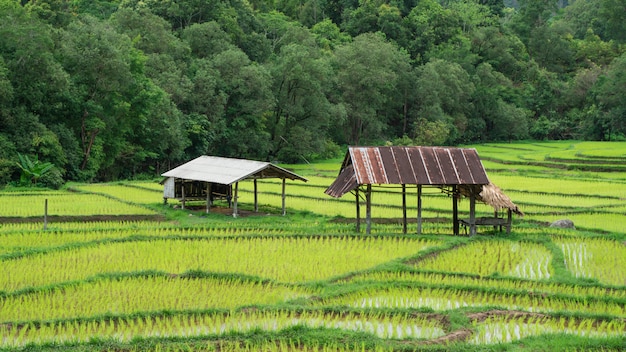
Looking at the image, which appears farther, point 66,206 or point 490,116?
point 490,116

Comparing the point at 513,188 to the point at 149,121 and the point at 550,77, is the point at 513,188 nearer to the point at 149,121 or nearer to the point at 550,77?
the point at 149,121

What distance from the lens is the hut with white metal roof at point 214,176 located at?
24.5m

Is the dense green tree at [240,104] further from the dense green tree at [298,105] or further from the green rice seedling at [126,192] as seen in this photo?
the green rice seedling at [126,192]

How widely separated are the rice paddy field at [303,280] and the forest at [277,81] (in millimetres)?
10329

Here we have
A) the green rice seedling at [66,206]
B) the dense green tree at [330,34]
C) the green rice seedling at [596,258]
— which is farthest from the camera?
the dense green tree at [330,34]

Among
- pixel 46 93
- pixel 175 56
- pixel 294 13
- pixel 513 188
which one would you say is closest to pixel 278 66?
pixel 175 56

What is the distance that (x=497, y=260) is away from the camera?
16.8 meters

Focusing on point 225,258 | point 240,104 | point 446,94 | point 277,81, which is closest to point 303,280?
point 225,258

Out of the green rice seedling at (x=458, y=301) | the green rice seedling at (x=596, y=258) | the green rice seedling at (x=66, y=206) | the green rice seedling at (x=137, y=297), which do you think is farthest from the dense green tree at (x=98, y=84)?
the green rice seedling at (x=458, y=301)

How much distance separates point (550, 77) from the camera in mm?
78000

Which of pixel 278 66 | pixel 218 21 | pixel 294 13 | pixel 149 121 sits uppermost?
pixel 294 13

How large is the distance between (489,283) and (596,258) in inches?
158

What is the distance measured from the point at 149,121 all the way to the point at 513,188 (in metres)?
20.3

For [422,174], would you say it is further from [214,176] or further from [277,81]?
[277,81]
